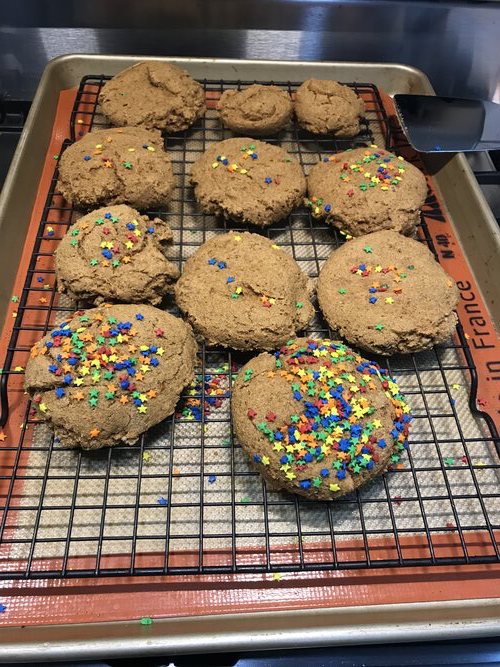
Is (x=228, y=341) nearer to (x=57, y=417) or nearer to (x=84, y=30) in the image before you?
(x=57, y=417)

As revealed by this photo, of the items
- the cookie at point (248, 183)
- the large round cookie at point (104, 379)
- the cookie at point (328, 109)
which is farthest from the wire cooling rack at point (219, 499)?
the cookie at point (328, 109)

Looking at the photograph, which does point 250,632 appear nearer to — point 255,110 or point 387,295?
point 387,295

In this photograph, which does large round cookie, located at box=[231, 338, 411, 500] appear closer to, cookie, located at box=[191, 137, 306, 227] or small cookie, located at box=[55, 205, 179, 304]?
small cookie, located at box=[55, 205, 179, 304]

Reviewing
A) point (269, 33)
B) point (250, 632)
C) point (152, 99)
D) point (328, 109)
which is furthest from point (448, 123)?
point (250, 632)

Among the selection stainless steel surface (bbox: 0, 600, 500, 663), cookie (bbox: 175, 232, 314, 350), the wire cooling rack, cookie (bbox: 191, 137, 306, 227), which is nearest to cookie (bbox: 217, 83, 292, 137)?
cookie (bbox: 191, 137, 306, 227)

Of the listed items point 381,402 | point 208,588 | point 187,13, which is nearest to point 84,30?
point 187,13

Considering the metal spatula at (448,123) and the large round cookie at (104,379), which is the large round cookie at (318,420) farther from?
the metal spatula at (448,123)
